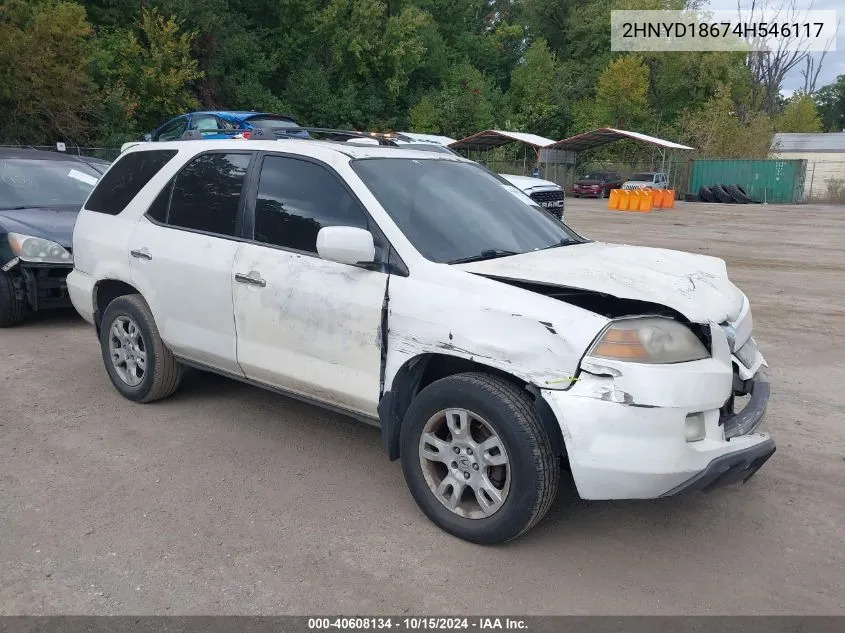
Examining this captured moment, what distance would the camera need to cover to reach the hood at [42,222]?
705 cm

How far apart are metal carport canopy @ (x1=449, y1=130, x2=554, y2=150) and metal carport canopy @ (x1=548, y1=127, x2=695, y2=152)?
95cm

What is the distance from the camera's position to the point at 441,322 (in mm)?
3391

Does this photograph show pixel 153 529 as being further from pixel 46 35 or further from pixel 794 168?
pixel 794 168

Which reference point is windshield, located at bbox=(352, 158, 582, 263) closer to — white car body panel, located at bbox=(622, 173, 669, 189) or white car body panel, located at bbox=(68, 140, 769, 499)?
white car body panel, located at bbox=(68, 140, 769, 499)

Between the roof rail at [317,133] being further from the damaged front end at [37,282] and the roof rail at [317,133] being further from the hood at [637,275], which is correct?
the damaged front end at [37,282]

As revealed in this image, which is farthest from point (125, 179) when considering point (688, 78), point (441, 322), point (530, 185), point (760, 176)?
point (688, 78)

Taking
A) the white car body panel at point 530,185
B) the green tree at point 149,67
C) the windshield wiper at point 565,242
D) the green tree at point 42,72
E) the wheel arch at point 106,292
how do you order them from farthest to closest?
the green tree at point 149,67 < the green tree at point 42,72 < the white car body panel at point 530,185 < the wheel arch at point 106,292 < the windshield wiper at point 565,242

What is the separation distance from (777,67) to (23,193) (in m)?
70.7

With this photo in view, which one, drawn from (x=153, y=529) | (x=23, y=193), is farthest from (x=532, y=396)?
(x=23, y=193)

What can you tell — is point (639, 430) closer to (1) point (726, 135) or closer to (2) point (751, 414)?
(2) point (751, 414)

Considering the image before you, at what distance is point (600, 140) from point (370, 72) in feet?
53.2

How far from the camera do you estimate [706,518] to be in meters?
3.67

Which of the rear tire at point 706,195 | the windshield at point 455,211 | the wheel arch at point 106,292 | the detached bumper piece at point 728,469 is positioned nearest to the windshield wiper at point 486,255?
the windshield at point 455,211
